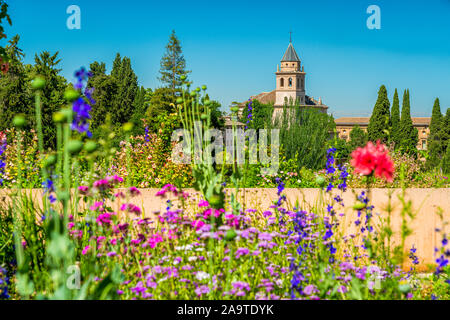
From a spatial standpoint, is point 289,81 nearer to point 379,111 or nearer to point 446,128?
point 379,111

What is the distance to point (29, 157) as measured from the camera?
7.10 metres

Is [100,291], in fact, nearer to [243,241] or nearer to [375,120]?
[243,241]

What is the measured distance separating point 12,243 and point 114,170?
4.91m

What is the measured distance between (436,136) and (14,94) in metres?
36.9

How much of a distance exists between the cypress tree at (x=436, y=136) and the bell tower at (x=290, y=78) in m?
45.5

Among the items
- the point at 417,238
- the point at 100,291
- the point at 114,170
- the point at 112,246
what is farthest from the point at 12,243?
the point at 114,170

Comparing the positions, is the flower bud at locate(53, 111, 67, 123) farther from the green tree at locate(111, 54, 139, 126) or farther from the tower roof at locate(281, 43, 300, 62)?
the tower roof at locate(281, 43, 300, 62)

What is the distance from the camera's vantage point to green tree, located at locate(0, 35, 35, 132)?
67.2 ft

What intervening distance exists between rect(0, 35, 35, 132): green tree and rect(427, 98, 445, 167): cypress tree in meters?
31.2

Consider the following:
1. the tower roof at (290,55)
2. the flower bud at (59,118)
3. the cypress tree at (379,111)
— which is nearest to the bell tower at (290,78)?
the tower roof at (290,55)

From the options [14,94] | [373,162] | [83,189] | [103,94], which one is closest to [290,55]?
[103,94]

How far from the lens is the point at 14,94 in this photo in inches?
823

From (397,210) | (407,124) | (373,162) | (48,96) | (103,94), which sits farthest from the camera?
(407,124)

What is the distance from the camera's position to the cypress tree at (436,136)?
132 ft
